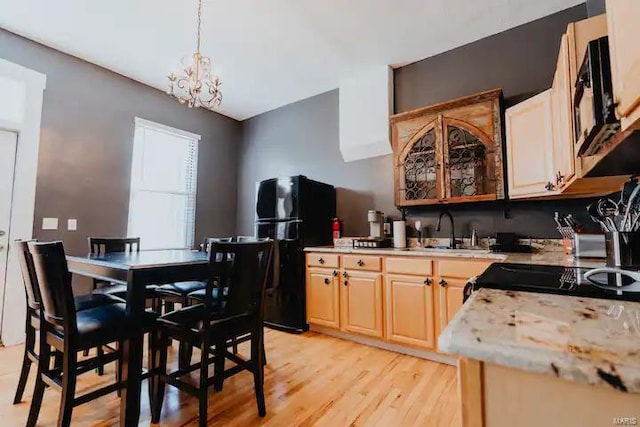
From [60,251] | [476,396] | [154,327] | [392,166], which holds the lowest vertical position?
[154,327]

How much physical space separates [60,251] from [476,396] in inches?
72.2

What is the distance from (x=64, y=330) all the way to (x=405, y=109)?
3.39 metres

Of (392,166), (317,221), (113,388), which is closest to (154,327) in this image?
(113,388)

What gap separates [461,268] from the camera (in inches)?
95.0

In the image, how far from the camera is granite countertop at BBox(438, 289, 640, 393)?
44cm

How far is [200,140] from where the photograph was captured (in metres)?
4.44

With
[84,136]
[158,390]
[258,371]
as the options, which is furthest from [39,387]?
[84,136]

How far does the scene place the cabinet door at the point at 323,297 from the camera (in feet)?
10.2

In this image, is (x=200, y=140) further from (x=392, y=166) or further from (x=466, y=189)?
(x=466, y=189)

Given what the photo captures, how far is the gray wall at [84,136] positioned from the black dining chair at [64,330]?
1.89 meters

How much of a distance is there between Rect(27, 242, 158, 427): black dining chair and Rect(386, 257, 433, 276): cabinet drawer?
192 cm

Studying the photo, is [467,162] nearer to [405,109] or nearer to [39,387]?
[405,109]

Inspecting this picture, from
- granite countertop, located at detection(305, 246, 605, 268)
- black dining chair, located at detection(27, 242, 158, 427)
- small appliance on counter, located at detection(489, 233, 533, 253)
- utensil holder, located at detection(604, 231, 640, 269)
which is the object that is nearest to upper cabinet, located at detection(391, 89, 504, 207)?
small appliance on counter, located at detection(489, 233, 533, 253)

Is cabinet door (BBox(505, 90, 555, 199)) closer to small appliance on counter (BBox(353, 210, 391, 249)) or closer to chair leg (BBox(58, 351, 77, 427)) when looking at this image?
small appliance on counter (BBox(353, 210, 391, 249))
